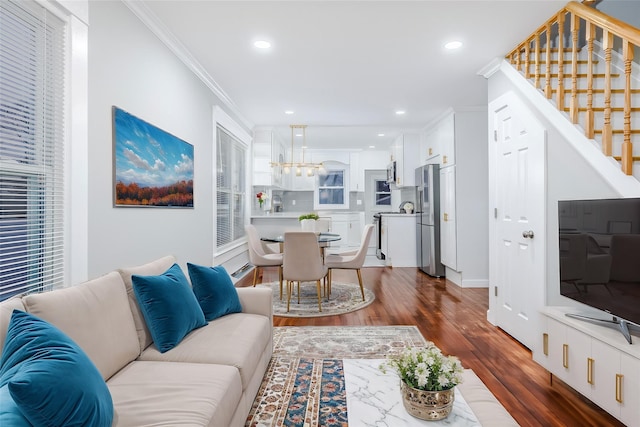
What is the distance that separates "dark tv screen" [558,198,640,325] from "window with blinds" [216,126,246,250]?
3769 millimetres

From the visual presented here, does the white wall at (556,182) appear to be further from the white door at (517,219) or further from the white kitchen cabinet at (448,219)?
the white kitchen cabinet at (448,219)

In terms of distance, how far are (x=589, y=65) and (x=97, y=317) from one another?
10.8ft

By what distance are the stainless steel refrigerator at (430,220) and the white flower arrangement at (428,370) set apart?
466 cm

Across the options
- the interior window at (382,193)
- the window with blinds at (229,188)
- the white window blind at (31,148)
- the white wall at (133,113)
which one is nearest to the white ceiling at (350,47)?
the white wall at (133,113)

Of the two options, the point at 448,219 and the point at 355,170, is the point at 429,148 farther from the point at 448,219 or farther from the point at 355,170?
the point at 355,170

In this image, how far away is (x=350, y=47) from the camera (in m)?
3.24

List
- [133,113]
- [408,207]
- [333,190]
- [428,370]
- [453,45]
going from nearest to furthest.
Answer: [428,370]
[133,113]
[453,45]
[408,207]
[333,190]

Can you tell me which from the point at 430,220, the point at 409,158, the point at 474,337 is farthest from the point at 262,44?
the point at 409,158

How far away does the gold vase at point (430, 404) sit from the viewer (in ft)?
4.41

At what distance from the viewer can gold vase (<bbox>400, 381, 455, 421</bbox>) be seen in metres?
1.34

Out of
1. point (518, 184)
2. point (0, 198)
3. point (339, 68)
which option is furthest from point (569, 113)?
point (0, 198)

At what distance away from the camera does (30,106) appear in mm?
1732

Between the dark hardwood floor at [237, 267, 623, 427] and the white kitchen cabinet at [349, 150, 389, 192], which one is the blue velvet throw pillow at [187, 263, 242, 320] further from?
the white kitchen cabinet at [349, 150, 389, 192]

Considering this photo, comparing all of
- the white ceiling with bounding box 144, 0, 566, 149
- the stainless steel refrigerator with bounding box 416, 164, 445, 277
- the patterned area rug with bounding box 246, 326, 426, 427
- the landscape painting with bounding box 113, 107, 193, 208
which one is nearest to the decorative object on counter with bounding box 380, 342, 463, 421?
the patterned area rug with bounding box 246, 326, 426, 427
